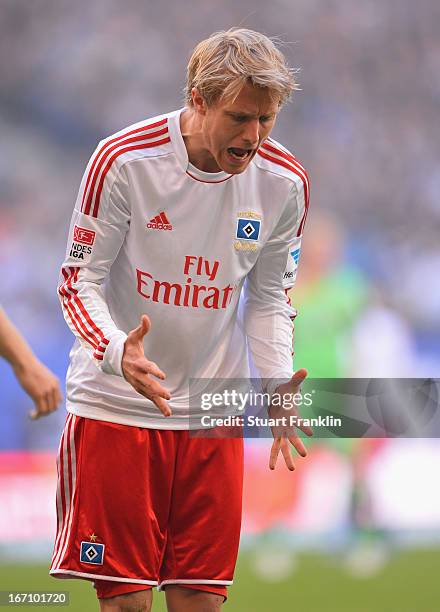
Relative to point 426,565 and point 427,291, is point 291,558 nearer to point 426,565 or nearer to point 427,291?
point 426,565

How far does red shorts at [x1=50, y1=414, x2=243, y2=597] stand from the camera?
263cm

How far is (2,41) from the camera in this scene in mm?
5504

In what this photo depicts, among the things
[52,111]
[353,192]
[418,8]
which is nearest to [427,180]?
[353,192]

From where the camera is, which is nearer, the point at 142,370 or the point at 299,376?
the point at 142,370

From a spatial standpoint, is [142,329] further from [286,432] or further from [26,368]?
[286,432]

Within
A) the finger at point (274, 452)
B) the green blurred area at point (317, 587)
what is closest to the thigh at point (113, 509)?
the finger at point (274, 452)

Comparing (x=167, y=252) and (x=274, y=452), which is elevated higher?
(x=167, y=252)

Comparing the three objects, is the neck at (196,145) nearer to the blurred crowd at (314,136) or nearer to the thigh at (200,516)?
the thigh at (200,516)

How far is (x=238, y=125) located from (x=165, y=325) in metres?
0.52

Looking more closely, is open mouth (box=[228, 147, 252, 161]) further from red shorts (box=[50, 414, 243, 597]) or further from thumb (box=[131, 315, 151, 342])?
red shorts (box=[50, 414, 243, 597])

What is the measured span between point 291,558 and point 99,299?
2.39 metres

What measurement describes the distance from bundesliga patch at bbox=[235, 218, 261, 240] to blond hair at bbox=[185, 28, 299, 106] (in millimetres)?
317

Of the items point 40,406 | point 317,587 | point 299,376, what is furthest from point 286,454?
point 317,587

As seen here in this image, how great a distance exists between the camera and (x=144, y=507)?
2645mm
